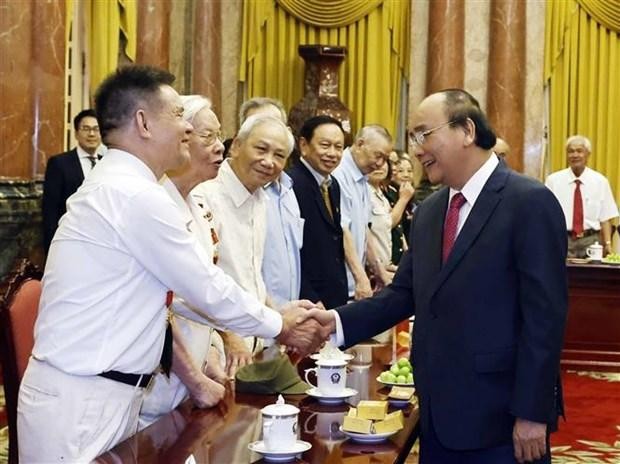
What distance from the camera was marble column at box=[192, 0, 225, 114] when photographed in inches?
402

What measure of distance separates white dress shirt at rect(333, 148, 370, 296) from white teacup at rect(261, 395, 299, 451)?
3338mm

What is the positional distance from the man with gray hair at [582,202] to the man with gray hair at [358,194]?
3438 mm

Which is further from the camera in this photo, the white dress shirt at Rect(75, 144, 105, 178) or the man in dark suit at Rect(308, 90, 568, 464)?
the white dress shirt at Rect(75, 144, 105, 178)

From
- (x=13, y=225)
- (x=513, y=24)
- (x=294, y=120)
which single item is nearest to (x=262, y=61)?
(x=294, y=120)

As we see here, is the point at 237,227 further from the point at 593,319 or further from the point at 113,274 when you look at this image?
the point at 593,319

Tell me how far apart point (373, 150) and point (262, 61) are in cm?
503

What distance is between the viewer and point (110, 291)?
2.41 meters

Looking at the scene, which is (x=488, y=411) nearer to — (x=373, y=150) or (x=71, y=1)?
(x=373, y=150)

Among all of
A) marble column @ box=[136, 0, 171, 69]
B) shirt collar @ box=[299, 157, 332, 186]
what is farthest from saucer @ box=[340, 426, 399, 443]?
marble column @ box=[136, 0, 171, 69]

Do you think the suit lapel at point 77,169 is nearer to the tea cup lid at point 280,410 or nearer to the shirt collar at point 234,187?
the shirt collar at point 234,187

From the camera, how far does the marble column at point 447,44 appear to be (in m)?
9.87

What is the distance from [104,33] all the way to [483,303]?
673 cm

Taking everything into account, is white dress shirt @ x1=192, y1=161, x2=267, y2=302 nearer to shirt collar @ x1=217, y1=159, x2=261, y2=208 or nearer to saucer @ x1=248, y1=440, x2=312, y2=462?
shirt collar @ x1=217, y1=159, x2=261, y2=208

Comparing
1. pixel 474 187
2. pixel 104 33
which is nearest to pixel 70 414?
pixel 474 187
